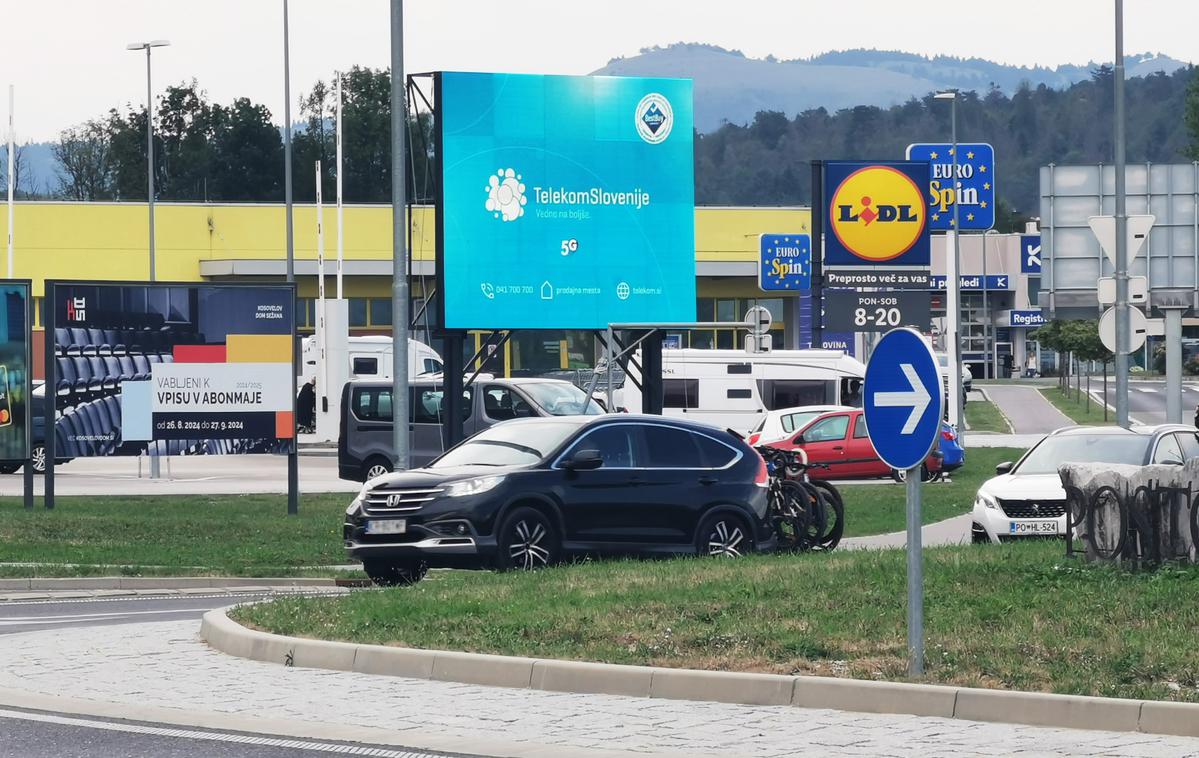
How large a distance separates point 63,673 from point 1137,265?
3056 centimetres

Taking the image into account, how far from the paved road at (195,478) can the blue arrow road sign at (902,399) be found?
984 inches

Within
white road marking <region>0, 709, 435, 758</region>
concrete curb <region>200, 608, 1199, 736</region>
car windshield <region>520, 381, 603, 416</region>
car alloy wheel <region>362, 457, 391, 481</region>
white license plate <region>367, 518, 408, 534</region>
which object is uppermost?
car windshield <region>520, 381, 603, 416</region>

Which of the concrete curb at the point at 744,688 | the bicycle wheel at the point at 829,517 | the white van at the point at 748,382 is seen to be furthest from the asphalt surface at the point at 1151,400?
the concrete curb at the point at 744,688

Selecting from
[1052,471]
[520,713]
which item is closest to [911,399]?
[520,713]

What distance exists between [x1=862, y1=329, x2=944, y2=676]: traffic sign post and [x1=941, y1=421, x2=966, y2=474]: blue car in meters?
29.1

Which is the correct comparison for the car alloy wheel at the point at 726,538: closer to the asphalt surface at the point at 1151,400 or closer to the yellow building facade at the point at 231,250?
the asphalt surface at the point at 1151,400

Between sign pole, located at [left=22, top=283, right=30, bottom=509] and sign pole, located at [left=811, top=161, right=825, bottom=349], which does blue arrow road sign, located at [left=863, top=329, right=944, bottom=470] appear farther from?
sign pole, located at [left=811, top=161, right=825, bottom=349]

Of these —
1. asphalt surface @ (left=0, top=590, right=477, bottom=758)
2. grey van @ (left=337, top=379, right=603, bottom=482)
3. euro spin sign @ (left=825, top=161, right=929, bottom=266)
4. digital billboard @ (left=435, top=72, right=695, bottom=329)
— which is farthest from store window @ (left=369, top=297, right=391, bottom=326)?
asphalt surface @ (left=0, top=590, right=477, bottom=758)

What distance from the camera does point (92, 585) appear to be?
2036cm

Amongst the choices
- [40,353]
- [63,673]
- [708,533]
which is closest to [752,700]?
[63,673]

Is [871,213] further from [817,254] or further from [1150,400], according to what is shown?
[1150,400]

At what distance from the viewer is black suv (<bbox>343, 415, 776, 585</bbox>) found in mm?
17609

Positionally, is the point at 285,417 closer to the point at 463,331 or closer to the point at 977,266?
the point at 463,331

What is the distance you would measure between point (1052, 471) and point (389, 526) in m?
7.95
